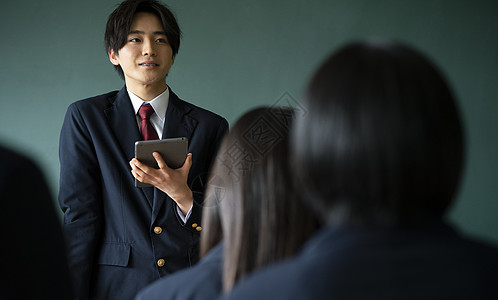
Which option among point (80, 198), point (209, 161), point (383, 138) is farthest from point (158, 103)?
point (383, 138)

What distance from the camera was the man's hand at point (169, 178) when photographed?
64.9 inches

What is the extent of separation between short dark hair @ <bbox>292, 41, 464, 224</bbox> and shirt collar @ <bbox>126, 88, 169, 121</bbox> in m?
1.38

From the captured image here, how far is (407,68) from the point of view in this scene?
58 centimetres

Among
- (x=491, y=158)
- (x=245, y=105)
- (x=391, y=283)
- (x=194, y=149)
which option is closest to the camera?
(x=391, y=283)

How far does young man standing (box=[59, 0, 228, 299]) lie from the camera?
1.73 meters

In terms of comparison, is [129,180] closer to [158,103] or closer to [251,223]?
[158,103]

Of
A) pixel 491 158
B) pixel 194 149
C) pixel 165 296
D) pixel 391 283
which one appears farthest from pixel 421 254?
pixel 491 158

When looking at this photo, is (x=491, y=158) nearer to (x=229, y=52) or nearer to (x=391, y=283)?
(x=229, y=52)

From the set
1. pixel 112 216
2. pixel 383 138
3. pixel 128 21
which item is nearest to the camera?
pixel 383 138

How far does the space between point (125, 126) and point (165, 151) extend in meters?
0.26

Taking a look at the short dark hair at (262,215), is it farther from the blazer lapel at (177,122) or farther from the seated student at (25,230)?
the blazer lapel at (177,122)

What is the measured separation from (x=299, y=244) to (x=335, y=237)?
0.24m

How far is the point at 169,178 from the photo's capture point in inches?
65.9

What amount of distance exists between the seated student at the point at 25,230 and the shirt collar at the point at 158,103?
1209 mm
